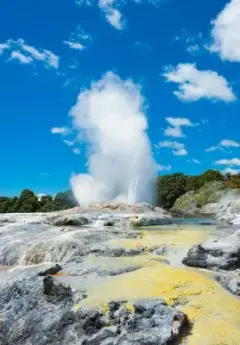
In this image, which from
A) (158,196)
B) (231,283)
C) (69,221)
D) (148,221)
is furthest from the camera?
(158,196)

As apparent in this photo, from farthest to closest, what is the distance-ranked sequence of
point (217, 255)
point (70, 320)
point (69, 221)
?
point (69, 221) → point (217, 255) → point (70, 320)

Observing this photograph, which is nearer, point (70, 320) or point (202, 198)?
point (70, 320)

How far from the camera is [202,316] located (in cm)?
990

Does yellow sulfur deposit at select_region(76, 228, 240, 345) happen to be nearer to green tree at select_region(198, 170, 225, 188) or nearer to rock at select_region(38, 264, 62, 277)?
rock at select_region(38, 264, 62, 277)

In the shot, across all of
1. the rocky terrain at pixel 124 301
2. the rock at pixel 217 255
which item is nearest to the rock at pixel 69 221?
the rocky terrain at pixel 124 301

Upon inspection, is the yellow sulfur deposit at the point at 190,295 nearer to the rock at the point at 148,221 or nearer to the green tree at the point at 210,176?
the rock at the point at 148,221

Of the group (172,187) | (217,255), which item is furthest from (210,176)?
(217,255)

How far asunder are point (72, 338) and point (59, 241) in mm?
10639

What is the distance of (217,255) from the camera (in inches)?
557

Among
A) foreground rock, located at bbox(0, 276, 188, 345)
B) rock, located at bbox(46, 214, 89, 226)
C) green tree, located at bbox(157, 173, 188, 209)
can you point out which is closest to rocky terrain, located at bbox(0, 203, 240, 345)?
foreground rock, located at bbox(0, 276, 188, 345)

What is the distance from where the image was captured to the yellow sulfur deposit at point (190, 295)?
9219 millimetres

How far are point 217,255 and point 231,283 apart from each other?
2.60 m

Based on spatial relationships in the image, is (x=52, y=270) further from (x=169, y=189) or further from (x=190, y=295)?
(x=169, y=189)

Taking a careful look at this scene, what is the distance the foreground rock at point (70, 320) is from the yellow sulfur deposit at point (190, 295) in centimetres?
41
